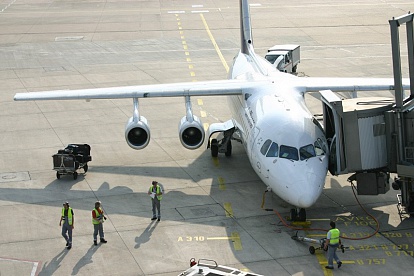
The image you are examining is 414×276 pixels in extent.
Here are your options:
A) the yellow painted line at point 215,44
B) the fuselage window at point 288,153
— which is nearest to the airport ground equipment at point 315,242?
the fuselage window at point 288,153

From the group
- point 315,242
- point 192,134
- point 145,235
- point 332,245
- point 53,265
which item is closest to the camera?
point 332,245

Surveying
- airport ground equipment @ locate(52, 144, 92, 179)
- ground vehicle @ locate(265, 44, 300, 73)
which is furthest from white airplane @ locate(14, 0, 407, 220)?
ground vehicle @ locate(265, 44, 300, 73)

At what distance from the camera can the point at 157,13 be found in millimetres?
76875

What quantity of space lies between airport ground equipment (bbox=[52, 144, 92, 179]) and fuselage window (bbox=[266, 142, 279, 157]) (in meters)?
8.47

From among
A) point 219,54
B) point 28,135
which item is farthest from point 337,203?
point 219,54

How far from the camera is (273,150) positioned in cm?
2773

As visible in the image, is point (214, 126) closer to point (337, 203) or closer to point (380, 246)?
point (337, 203)

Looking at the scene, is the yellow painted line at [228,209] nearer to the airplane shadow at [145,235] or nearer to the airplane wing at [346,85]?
the airplane shadow at [145,235]

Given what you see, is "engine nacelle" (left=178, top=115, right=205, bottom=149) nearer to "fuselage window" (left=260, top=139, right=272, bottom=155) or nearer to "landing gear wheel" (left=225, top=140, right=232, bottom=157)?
"landing gear wheel" (left=225, top=140, right=232, bottom=157)

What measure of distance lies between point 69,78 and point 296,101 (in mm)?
23896

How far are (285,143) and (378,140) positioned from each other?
3.06 metres

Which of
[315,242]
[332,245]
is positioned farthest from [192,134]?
[332,245]

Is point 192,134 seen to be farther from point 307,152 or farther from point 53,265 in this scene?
point 53,265

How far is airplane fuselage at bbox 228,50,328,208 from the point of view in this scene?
26.5 m
